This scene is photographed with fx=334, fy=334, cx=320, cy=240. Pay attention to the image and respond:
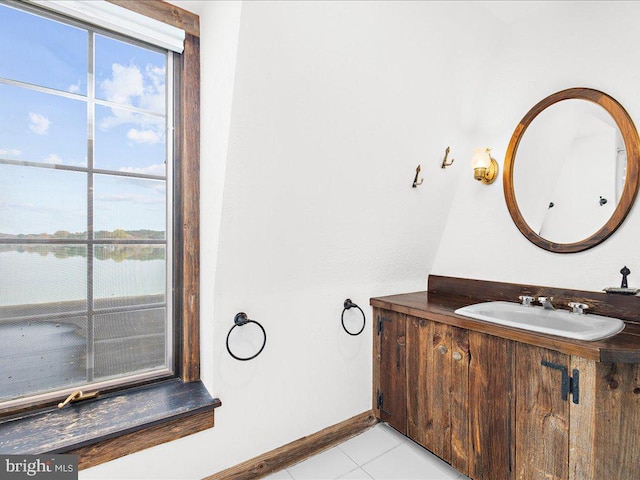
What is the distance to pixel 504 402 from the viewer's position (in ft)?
4.75

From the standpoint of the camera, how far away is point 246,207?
59.9 inches

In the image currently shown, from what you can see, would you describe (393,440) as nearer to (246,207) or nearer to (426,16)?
(246,207)

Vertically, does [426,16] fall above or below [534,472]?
above

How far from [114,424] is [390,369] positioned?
4.67ft

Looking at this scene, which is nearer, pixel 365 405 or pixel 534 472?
pixel 534 472

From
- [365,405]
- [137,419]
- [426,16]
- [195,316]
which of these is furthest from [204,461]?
[426,16]

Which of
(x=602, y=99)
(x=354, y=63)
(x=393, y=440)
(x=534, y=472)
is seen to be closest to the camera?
(x=534, y=472)

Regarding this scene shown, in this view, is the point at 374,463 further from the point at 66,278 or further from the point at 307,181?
the point at 66,278

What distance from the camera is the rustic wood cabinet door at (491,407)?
1.43 metres

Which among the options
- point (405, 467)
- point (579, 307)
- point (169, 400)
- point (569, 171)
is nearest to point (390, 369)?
point (405, 467)

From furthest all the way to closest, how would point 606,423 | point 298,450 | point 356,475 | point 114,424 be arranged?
point 298,450 < point 356,475 < point 114,424 < point 606,423

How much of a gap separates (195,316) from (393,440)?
4.50ft

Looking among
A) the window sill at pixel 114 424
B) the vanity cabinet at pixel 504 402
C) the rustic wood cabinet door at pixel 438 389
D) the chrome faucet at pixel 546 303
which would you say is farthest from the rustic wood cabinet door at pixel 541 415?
the window sill at pixel 114 424

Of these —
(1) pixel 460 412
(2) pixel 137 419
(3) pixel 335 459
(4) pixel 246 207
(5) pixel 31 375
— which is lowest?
(3) pixel 335 459
